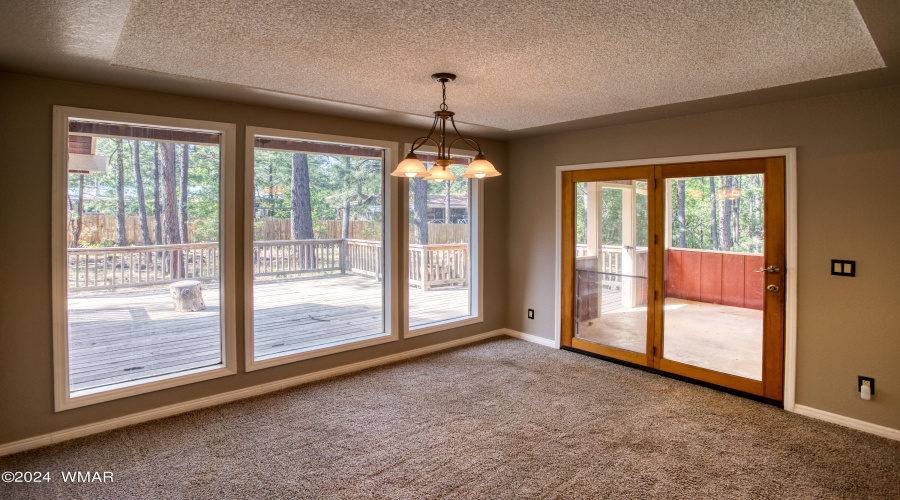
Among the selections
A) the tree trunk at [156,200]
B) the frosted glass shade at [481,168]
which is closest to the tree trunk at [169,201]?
the tree trunk at [156,200]

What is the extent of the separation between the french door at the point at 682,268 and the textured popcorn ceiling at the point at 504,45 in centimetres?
104

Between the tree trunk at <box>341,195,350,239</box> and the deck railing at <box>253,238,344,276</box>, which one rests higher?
the tree trunk at <box>341,195,350,239</box>

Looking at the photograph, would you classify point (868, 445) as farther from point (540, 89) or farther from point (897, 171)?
point (540, 89)

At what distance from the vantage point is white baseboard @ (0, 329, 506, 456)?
289 centimetres

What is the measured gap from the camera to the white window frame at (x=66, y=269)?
2943 mm

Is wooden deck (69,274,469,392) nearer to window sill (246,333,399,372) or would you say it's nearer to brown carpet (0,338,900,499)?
window sill (246,333,399,372)

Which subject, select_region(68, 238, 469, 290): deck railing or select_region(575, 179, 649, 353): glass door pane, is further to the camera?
select_region(575, 179, 649, 353): glass door pane

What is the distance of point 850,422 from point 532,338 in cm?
284

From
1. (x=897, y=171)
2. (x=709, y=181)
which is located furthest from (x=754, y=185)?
(x=897, y=171)

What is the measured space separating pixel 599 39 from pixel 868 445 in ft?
10.1

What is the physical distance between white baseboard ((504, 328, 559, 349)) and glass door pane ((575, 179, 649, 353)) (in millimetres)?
336

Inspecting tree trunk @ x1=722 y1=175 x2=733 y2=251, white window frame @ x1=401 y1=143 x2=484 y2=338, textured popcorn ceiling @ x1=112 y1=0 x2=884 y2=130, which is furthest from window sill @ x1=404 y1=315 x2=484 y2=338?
tree trunk @ x1=722 y1=175 x2=733 y2=251

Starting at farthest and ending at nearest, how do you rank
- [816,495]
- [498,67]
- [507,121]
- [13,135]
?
[507,121] → [13,135] → [498,67] → [816,495]

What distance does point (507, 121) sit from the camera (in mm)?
4215
